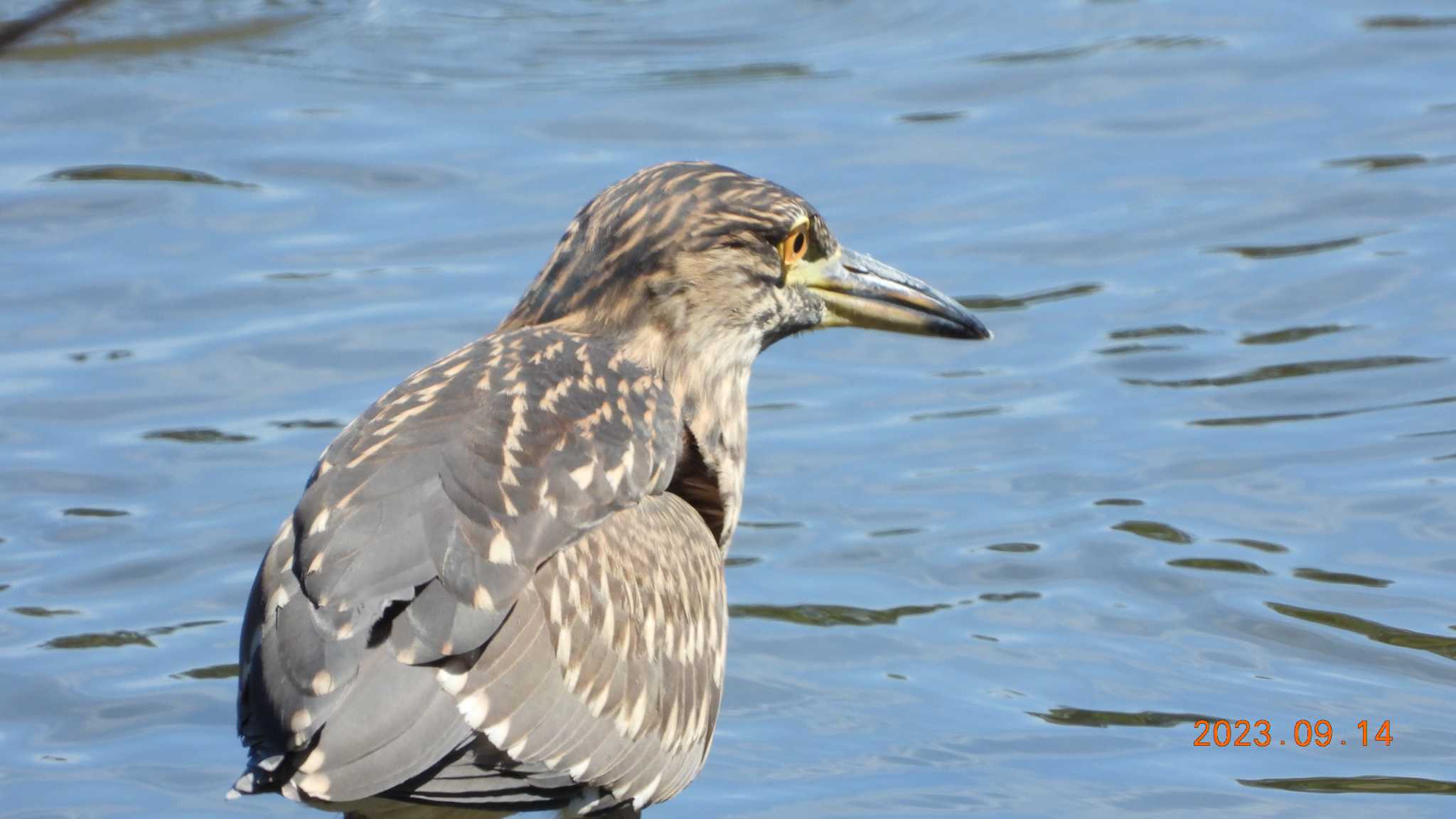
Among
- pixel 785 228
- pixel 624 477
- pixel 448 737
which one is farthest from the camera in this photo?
pixel 785 228

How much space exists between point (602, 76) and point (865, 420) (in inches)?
153

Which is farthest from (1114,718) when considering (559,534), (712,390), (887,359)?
(887,359)

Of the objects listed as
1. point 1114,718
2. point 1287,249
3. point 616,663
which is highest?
point 616,663

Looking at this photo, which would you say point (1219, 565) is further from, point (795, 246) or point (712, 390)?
point (712, 390)

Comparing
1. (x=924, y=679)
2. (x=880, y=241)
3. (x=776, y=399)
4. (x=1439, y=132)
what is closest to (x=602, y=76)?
(x=880, y=241)

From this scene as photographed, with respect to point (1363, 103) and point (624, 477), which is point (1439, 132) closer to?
point (1363, 103)

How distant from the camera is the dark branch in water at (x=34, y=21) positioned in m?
2.71

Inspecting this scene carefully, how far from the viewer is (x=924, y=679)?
7527 mm

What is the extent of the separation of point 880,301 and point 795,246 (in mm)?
384

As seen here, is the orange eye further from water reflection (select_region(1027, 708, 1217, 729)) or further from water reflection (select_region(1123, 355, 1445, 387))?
water reflection (select_region(1123, 355, 1445, 387))

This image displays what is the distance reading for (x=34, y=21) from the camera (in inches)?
111

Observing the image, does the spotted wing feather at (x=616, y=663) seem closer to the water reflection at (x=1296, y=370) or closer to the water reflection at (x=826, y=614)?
the water reflection at (x=826, y=614)
